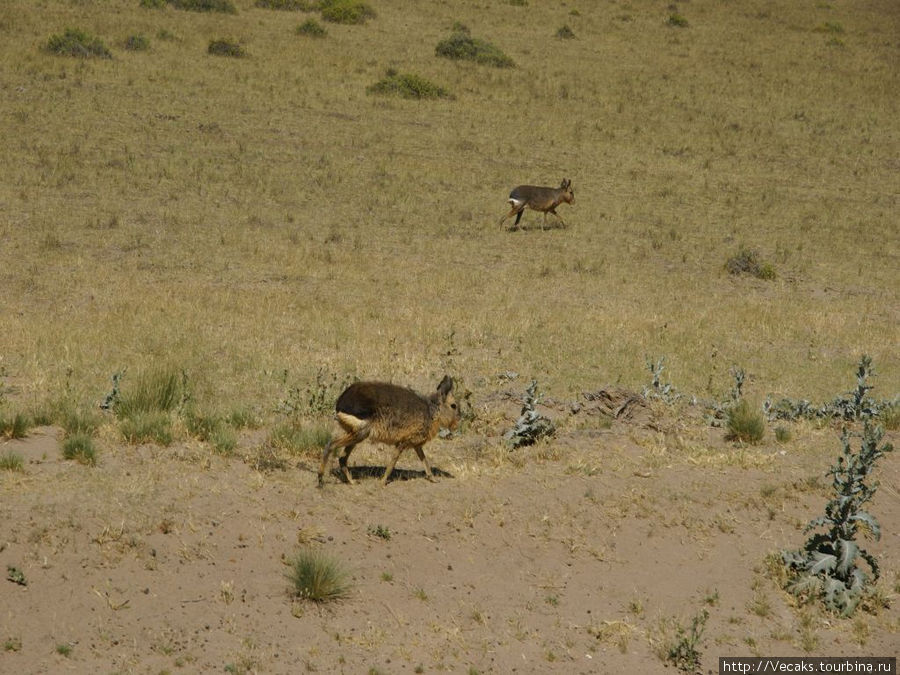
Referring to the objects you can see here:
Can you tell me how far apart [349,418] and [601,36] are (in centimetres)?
3731

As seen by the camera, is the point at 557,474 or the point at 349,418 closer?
the point at 349,418

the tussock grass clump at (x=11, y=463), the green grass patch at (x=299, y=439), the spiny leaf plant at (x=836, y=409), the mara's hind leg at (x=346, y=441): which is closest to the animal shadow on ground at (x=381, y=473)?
the green grass patch at (x=299, y=439)

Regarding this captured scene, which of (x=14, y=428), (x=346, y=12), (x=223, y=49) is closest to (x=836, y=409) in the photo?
(x=14, y=428)

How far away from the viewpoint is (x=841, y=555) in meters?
8.77

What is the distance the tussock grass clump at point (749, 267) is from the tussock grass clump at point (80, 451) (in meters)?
14.4

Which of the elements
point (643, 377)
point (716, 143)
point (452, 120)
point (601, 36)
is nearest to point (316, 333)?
point (643, 377)

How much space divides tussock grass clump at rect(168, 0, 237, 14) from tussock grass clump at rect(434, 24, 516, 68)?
25.9ft

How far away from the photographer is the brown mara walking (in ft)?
28.9

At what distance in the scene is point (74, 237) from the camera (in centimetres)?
1889

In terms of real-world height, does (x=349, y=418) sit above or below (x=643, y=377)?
Answer: above

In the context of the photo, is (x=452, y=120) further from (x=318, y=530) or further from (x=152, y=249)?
(x=318, y=530)

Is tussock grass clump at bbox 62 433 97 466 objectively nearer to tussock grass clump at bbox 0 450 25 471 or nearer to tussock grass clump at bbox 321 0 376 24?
tussock grass clump at bbox 0 450 25 471

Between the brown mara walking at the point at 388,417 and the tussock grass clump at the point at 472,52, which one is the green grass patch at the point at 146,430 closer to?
the brown mara walking at the point at 388,417

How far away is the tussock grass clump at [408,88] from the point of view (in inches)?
1230
